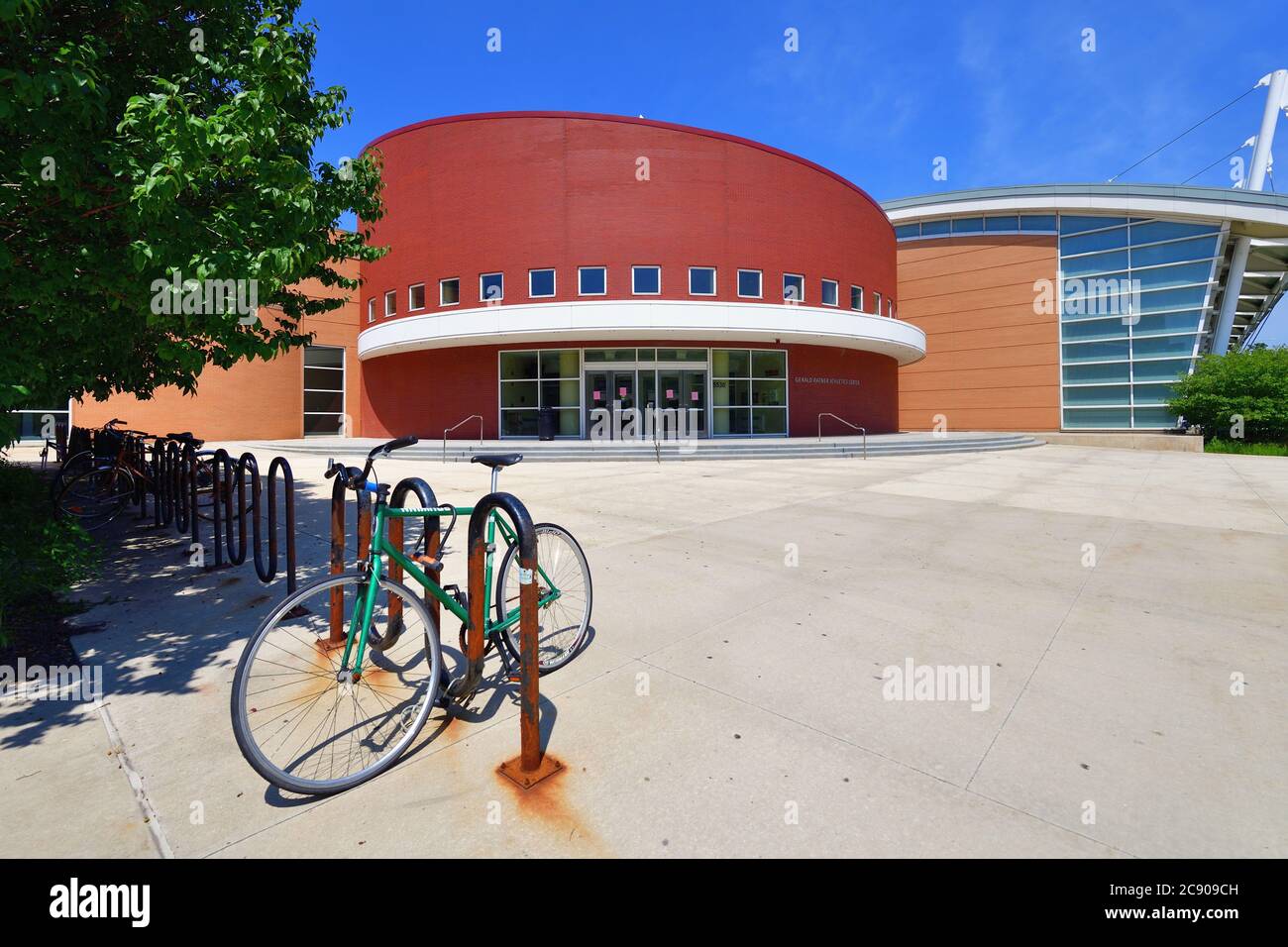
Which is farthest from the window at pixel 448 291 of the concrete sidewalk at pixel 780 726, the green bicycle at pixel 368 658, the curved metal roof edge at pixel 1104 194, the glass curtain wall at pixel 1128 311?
the glass curtain wall at pixel 1128 311

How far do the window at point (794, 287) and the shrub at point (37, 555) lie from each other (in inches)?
868

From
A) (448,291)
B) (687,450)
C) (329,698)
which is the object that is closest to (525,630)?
(329,698)

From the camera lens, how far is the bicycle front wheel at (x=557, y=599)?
365cm

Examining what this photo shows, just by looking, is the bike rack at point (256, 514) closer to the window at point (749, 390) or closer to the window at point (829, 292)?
the window at point (749, 390)

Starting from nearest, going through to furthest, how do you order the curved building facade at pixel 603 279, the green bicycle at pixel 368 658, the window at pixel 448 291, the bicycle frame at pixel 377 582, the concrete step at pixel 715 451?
the green bicycle at pixel 368 658
the bicycle frame at pixel 377 582
the concrete step at pixel 715 451
the curved building facade at pixel 603 279
the window at pixel 448 291

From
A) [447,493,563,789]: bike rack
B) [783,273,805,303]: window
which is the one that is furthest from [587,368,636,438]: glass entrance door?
[447,493,563,789]: bike rack

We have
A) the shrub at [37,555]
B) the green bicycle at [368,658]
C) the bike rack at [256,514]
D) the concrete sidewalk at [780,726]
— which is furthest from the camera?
the bike rack at [256,514]

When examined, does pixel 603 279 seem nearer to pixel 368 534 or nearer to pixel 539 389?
pixel 539 389

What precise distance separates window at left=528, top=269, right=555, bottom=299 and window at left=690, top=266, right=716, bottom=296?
5203 mm

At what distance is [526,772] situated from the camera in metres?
2.57

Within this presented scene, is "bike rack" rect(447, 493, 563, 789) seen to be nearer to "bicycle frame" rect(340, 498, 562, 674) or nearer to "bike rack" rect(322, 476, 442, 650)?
"bicycle frame" rect(340, 498, 562, 674)

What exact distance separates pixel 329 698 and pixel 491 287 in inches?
840
